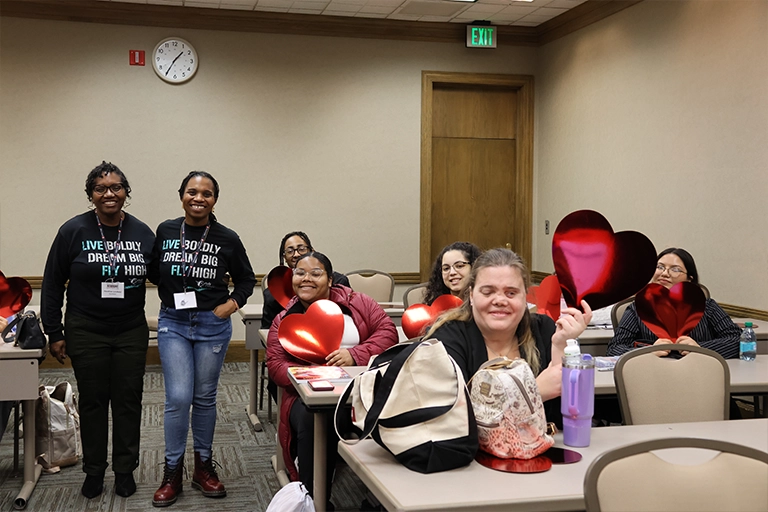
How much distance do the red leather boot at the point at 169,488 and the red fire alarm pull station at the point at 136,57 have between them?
4.46 metres

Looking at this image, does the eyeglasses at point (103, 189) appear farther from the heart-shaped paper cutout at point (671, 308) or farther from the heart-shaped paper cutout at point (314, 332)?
the heart-shaped paper cutout at point (671, 308)

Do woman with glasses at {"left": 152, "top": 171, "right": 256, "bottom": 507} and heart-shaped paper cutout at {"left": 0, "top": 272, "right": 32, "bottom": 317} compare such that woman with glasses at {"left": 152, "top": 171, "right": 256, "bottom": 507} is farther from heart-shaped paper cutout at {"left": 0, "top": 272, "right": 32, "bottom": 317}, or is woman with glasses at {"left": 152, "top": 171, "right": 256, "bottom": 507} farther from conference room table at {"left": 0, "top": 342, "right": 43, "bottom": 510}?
heart-shaped paper cutout at {"left": 0, "top": 272, "right": 32, "bottom": 317}

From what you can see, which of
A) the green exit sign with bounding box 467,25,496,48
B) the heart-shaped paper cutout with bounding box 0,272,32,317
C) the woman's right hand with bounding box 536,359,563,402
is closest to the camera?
the woman's right hand with bounding box 536,359,563,402

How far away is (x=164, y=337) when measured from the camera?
363cm

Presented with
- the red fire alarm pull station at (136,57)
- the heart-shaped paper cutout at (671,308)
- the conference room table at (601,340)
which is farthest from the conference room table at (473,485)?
the red fire alarm pull station at (136,57)

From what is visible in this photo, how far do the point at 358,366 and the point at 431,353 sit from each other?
1414 millimetres

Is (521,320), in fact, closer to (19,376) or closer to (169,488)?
(169,488)

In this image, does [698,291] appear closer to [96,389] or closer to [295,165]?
[96,389]

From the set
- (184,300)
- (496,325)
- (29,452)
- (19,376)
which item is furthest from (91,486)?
(496,325)

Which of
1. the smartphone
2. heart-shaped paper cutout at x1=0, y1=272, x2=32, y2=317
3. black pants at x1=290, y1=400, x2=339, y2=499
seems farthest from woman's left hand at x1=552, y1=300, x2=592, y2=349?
heart-shaped paper cutout at x1=0, y1=272, x2=32, y2=317

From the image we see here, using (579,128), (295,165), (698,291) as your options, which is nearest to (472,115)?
(579,128)

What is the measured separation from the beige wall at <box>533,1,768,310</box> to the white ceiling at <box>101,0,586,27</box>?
1.57ft

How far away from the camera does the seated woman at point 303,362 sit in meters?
3.31

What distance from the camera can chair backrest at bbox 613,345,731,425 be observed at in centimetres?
282
